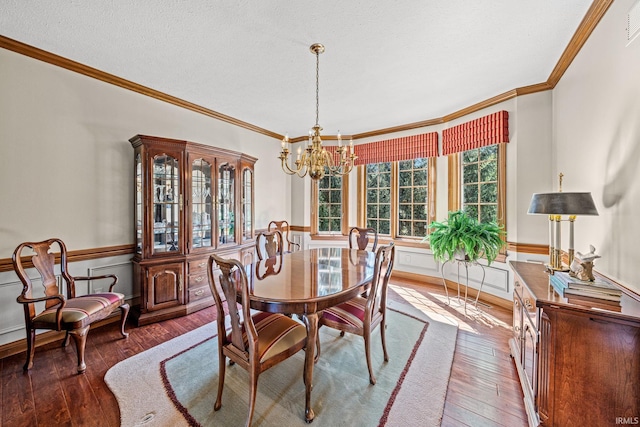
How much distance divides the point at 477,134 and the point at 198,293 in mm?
4329

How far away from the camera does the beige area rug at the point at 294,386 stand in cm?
162

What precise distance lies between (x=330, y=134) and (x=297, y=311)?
409cm

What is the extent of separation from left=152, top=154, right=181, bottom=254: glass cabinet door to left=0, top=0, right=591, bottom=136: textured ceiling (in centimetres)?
100

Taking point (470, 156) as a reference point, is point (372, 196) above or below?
below

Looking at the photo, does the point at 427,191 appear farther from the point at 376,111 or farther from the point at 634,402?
the point at 634,402

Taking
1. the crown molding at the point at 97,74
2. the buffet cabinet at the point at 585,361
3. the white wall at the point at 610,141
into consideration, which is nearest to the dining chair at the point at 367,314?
the buffet cabinet at the point at 585,361

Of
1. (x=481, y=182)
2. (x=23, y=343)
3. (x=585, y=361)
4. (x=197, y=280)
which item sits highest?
(x=481, y=182)

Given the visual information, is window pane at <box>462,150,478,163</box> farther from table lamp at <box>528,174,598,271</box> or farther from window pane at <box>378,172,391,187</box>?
table lamp at <box>528,174,598,271</box>

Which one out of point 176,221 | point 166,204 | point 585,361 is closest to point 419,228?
point 585,361

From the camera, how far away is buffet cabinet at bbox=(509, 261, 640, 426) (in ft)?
3.96

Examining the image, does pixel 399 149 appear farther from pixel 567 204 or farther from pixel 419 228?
pixel 567 204

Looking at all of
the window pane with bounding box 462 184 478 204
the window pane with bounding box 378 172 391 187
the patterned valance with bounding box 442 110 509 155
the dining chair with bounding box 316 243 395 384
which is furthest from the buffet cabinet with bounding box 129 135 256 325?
the window pane with bounding box 462 184 478 204

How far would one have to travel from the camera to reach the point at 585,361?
1285 millimetres

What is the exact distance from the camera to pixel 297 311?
63.7 inches
